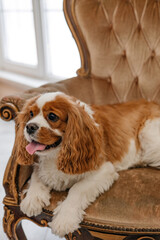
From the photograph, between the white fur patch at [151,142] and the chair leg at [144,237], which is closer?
the chair leg at [144,237]

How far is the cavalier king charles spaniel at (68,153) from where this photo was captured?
4.70 feet

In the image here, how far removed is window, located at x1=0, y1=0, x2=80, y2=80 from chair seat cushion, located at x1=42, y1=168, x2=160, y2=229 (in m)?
2.41

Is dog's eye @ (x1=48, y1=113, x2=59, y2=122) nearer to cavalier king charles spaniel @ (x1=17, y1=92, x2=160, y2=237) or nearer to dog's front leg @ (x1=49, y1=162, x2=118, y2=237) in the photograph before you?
cavalier king charles spaniel @ (x1=17, y1=92, x2=160, y2=237)

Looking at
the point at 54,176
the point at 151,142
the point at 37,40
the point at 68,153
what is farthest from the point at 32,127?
the point at 37,40

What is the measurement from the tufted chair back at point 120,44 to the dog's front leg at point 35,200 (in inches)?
41.3

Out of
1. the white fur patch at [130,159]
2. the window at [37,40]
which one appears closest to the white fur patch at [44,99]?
the white fur patch at [130,159]

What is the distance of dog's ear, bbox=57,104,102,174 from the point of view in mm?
1467

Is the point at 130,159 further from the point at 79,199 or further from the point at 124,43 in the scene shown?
the point at 124,43

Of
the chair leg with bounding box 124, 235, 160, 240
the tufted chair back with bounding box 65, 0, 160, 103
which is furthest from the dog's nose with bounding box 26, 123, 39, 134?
the tufted chair back with bounding box 65, 0, 160, 103

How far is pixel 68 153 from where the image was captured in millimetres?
1479

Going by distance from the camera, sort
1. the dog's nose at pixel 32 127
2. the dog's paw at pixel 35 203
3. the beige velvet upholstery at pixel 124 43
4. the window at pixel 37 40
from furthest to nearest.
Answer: the window at pixel 37 40, the beige velvet upholstery at pixel 124 43, the dog's paw at pixel 35 203, the dog's nose at pixel 32 127

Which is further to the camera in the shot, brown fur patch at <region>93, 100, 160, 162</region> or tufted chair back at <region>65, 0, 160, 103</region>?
tufted chair back at <region>65, 0, 160, 103</region>

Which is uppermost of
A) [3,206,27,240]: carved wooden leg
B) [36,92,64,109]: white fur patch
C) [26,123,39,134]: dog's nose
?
[36,92,64,109]: white fur patch

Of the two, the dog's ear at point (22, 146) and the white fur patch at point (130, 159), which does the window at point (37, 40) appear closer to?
the white fur patch at point (130, 159)
